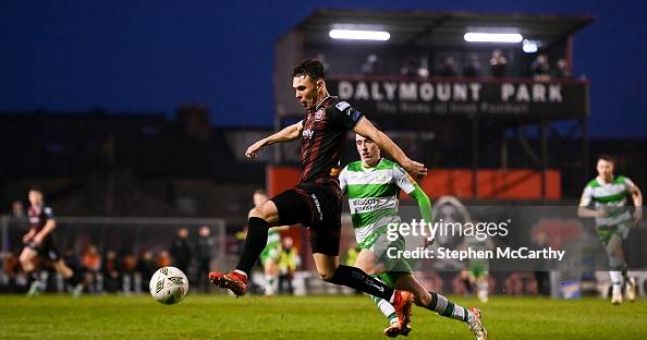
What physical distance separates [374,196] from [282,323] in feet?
10.7

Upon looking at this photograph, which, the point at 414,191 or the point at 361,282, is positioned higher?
the point at 414,191

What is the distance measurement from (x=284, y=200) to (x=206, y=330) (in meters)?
4.15

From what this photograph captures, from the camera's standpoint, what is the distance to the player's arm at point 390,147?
9820mm

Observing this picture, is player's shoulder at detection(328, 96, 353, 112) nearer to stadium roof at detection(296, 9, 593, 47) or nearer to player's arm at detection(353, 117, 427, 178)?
player's arm at detection(353, 117, 427, 178)

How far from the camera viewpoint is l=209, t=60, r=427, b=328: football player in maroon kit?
10.1 metres

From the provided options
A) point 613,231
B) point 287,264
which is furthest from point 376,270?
point 287,264

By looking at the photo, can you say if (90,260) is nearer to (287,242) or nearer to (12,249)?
(12,249)

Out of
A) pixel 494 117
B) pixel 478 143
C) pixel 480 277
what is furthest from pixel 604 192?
pixel 478 143

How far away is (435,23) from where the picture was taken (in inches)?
1909

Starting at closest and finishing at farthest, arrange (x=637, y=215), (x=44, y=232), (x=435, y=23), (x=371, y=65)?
(x=637, y=215)
(x=44, y=232)
(x=435, y=23)
(x=371, y=65)

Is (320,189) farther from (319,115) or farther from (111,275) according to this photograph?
(111,275)

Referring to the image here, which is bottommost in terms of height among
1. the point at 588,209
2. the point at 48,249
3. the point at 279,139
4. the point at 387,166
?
the point at 48,249

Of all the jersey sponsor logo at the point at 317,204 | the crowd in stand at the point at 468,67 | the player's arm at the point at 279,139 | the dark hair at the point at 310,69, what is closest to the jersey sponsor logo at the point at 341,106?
the dark hair at the point at 310,69

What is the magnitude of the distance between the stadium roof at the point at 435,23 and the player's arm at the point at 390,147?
36689 millimetres
